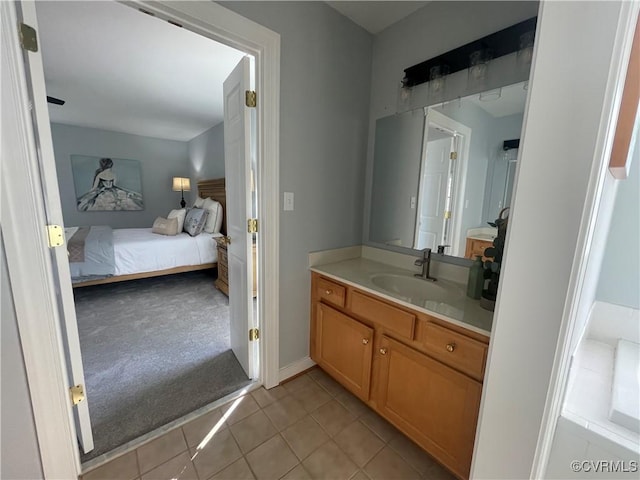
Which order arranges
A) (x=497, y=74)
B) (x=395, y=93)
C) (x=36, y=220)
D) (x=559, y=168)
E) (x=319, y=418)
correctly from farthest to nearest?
(x=395, y=93), (x=319, y=418), (x=497, y=74), (x=36, y=220), (x=559, y=168)

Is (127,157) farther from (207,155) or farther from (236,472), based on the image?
(236,472)

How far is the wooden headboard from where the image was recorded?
166 inches

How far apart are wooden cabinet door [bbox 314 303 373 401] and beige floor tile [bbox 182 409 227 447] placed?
69 centimetres

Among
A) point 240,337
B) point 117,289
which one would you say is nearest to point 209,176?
point 117,289

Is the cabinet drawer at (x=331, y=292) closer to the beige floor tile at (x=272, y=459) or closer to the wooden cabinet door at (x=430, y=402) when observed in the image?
the wooden cabinet door at (x=430, y=402)

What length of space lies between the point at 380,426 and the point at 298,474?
1.70ft

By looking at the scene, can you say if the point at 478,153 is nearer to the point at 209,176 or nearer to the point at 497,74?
the point at 497,74

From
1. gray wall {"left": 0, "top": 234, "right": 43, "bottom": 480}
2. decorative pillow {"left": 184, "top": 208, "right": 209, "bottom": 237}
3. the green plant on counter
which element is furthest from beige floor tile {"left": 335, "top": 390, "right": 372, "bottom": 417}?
Result: decorative pillow {"left": 184, "top": 208, "right": 209, "bottom": 237}

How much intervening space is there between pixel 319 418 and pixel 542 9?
76.0 inches

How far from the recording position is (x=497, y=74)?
1356mm

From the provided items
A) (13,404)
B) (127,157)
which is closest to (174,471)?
(13,404)

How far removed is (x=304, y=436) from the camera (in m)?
1.38

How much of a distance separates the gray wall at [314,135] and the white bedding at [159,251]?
239 centimetres

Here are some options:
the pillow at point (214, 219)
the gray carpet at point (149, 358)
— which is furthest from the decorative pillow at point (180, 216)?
the gray carpet at point (149, 358)
